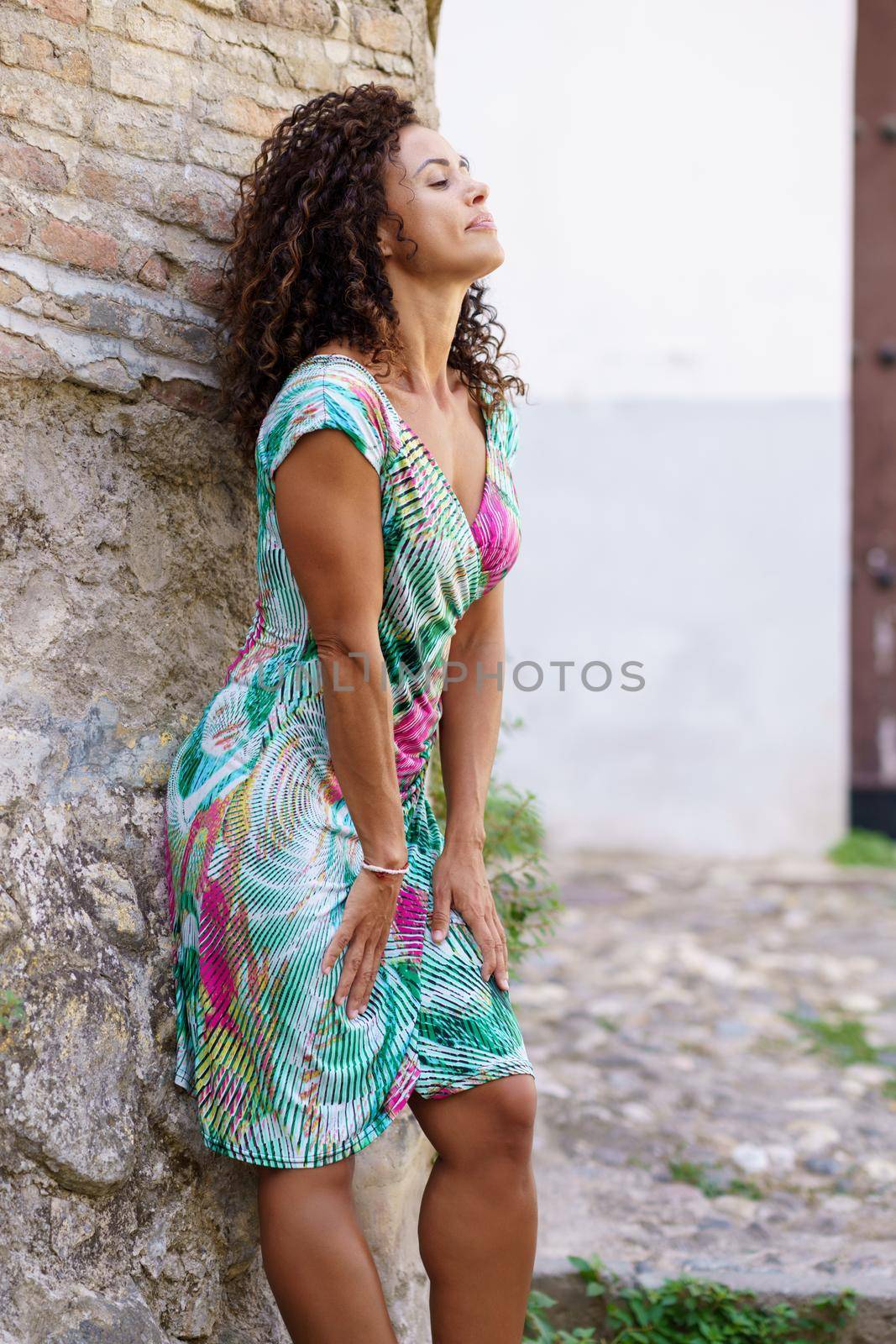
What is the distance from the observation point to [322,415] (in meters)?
1.94

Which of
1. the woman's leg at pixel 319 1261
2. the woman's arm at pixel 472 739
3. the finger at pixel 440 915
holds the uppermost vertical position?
the woman's arm at pixel 472 739

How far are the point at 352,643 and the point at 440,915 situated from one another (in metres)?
0.50

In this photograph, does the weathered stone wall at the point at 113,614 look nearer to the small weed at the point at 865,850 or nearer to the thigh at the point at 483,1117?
the thigh at the point at 483,1117

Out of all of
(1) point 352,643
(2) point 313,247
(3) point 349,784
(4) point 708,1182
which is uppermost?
(2) point 313,247

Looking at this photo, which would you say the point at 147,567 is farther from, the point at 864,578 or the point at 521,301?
the point at 864,578

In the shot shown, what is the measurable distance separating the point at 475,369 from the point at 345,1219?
1.34 m

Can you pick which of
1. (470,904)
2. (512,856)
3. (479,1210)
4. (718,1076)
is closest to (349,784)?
(470,904)

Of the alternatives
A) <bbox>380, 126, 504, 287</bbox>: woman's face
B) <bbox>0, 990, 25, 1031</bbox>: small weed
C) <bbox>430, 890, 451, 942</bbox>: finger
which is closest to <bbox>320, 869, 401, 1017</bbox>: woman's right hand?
<bbox>430, 890, 451, 942</bbox>: finger

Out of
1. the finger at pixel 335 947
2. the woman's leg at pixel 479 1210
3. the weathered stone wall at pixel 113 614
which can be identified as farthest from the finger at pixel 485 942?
the weathered stone wall at pixel 113 614

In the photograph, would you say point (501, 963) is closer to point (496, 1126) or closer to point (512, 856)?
point (496, 1126)

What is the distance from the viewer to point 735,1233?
3211 mm

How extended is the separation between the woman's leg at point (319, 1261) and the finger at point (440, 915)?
0.36m

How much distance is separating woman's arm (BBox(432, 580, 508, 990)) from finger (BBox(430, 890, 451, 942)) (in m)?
0.02

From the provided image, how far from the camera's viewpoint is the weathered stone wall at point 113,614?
2.08 meters
